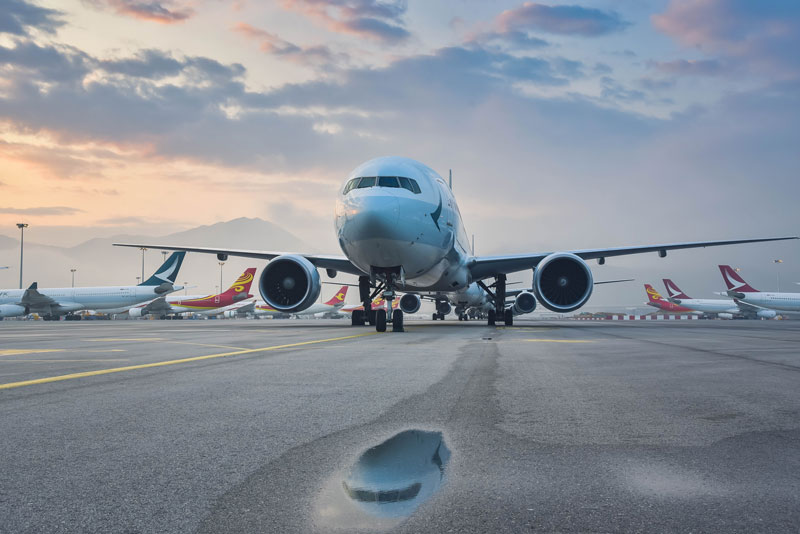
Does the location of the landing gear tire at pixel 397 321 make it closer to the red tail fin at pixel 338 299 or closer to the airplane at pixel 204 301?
the airplane at pixel 204 301

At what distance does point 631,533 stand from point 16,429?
3259 millimetres

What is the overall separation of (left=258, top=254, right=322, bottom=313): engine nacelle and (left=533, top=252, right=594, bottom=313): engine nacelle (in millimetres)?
7274

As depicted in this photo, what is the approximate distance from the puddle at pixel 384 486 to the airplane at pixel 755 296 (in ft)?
221

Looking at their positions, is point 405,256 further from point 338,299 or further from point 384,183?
point 338,299

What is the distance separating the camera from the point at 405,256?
50.0ft

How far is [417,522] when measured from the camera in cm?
186

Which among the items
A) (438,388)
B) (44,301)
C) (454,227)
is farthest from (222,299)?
(438,388)

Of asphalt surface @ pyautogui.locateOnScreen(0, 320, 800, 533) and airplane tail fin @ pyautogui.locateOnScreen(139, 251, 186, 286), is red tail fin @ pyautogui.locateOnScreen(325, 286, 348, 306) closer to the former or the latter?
airplane tail fin @ pyautogui.locateOnScreen(139, 251, 186, 286)

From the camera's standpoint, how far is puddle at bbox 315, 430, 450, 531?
190cm

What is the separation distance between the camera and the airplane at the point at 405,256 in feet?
48.0

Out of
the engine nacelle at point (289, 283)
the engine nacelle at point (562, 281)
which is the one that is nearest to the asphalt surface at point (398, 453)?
the engine nacelle at point (289, 283)

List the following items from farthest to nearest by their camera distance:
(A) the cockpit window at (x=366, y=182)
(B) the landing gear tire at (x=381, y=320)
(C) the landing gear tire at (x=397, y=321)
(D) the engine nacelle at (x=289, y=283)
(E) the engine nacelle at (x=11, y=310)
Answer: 1. (E) the engine nacelle at (x=11, y=310)
2. (D) the engine nacelle at (x=289, y=283)
3. (C) the landing gear tire at (x=397, y=321)
4. (B) the landing gear tire at (x=381, y=320)
5. (A) the cockpit window at (x=366, y=182)

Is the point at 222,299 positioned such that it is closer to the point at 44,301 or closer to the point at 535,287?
the point at 44,301

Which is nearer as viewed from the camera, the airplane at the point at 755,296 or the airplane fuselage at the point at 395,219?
the airplane fuselage at the point at 395,219
